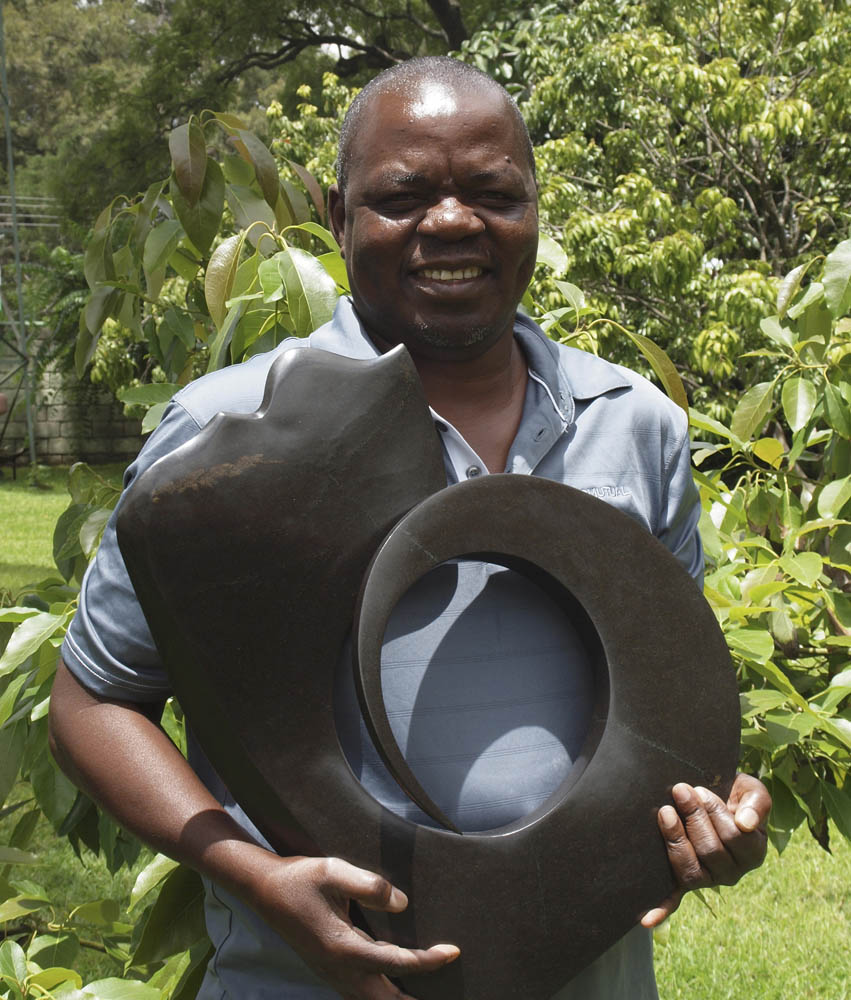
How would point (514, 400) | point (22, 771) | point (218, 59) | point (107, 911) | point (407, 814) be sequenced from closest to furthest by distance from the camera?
point (407, 814) → point (514, 400) → point (107, 911) → point (22, 771) → point (218, 59)

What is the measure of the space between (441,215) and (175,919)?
3.61 ft

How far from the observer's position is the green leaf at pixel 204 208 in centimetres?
202

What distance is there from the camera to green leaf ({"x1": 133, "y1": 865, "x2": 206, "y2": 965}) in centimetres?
169

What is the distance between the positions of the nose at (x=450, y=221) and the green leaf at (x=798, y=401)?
3.32 ft

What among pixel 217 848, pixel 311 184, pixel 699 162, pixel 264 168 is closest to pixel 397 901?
pixel 217 848

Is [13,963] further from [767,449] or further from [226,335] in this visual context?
[767,449]

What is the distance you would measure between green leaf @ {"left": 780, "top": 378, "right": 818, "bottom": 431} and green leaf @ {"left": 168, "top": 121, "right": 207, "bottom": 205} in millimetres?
1067

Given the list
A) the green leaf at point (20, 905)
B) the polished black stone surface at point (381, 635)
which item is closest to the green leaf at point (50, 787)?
the green leaf at point (20, 905)

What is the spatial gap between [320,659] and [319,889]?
20 centimetres

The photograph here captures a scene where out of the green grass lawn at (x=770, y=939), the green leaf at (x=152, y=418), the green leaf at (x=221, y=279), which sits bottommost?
the green grass lawn at (x=770, y=939)

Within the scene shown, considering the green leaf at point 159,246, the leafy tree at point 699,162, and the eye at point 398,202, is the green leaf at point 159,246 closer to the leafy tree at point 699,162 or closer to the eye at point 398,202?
the eye at point 398,202

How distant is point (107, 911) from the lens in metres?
2.01

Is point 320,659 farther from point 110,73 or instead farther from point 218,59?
point 110,73

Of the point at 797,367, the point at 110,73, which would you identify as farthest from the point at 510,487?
the point at 110,73
